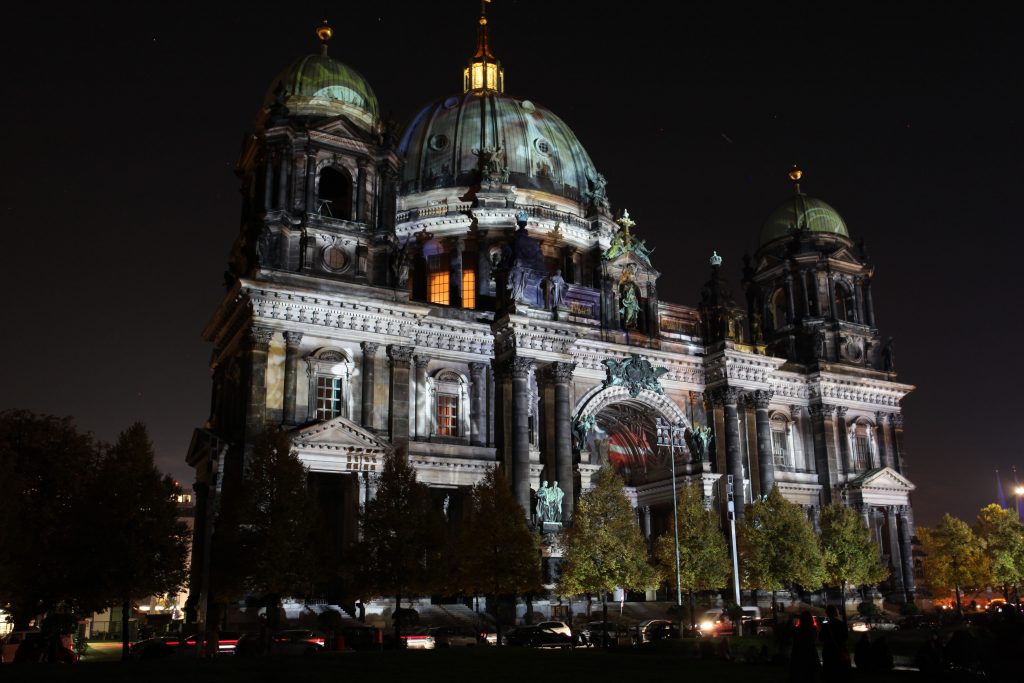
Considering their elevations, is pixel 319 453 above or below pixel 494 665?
above

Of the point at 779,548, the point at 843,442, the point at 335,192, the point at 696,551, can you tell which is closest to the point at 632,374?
the point at 696,551

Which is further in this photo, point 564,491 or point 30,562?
point 564,491

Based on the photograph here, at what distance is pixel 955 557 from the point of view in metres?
66.8

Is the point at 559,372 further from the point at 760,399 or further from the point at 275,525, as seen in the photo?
the point at 275,525

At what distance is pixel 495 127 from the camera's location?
73.0 metres

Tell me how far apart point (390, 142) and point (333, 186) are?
4578 mm

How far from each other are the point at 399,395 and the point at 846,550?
1077 inches

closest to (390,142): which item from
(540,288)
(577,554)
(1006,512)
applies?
(540,288)

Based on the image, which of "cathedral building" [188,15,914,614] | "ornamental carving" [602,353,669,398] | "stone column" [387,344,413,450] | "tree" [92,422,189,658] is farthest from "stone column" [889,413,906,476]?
"tree" [92,422,189,658]

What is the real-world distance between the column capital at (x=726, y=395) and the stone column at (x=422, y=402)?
18659 mm

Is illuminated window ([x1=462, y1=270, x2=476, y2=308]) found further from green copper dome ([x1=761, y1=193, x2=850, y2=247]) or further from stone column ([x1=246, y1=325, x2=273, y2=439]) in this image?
green copper dome ([x1=761, y1=193, x2=850, y2=247])

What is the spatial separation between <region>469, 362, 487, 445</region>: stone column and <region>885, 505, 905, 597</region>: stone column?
30.0 metres

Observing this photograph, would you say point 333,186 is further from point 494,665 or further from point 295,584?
point 494,665

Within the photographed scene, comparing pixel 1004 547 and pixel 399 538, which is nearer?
pixel 399 538
